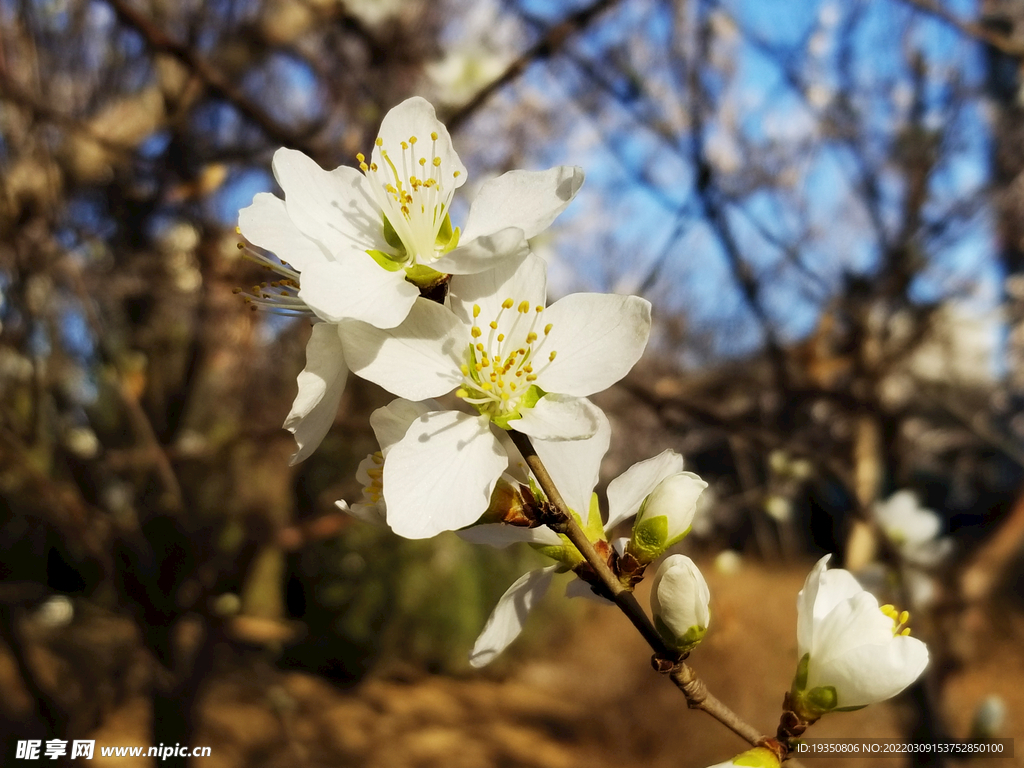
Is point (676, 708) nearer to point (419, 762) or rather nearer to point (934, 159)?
point (419, 762)

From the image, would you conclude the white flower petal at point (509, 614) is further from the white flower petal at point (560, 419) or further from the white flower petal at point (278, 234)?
the white flower petal at point (278, 234)

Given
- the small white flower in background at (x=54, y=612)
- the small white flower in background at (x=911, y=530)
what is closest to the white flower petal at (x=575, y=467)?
the small white flower in background at (x=911, y=530)

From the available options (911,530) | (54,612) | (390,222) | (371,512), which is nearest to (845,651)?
(371,512)

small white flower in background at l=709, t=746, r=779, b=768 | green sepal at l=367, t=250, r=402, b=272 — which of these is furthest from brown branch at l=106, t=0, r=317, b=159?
small white flower in background at l=709, t=746, r=779, b=768

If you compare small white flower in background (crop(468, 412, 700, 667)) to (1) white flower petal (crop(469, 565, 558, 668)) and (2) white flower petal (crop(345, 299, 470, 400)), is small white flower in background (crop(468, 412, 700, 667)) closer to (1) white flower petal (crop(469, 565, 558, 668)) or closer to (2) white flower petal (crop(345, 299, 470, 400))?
(1) white flower petal (crop(469, 565, 558, 668))

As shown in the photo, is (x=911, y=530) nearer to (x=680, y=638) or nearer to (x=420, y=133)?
(x=680, y=638)

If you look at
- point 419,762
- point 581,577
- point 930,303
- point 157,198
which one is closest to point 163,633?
point 157,198
